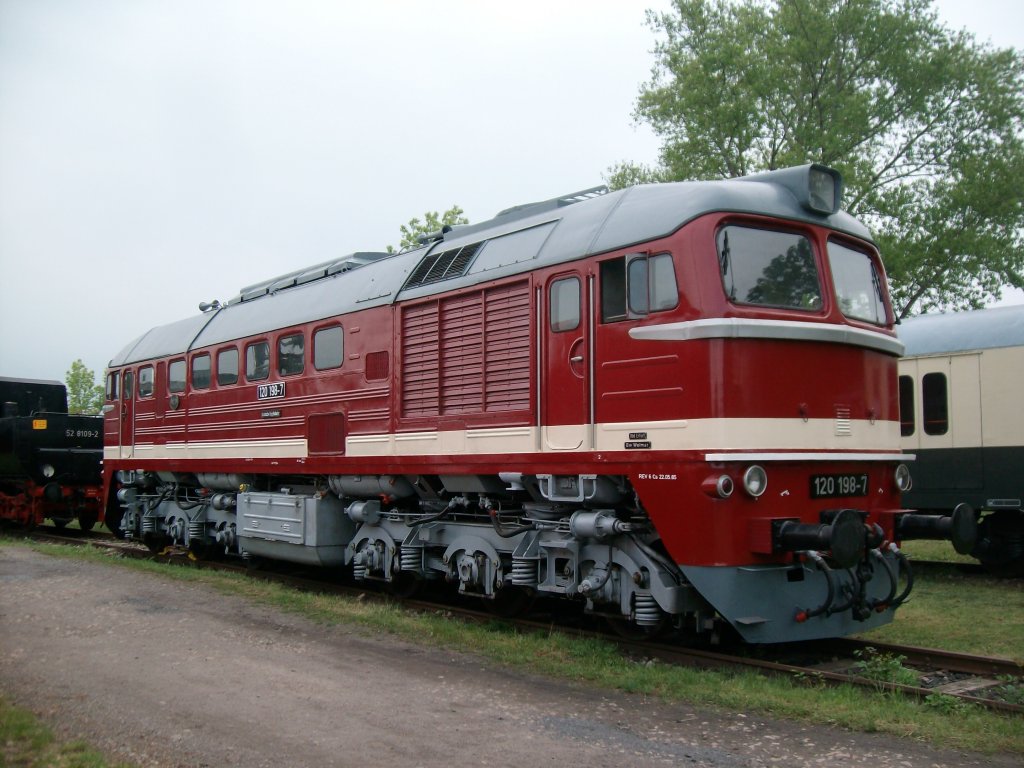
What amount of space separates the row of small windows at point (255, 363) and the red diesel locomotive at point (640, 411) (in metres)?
0.19

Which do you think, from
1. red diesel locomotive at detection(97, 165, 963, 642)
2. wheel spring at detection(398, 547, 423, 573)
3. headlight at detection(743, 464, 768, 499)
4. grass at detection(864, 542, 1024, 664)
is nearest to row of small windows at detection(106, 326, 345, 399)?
red diesel locomotive at detection(97, 165, 963, 642)

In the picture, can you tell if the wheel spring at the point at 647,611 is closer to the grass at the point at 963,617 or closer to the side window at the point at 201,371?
the grass at the point at 963,617

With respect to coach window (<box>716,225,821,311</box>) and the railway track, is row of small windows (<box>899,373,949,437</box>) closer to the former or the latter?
the railway track

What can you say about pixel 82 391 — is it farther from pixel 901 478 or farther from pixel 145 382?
pixel 901 478

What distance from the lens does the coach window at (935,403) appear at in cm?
1373

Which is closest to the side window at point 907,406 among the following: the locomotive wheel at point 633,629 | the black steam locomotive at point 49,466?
the locomotive wheel at point 633,629

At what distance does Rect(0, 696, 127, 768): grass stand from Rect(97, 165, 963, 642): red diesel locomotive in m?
4.12

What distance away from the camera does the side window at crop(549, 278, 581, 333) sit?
8422mm

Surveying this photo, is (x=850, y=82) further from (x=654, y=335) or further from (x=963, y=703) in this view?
(x=963, y=703)

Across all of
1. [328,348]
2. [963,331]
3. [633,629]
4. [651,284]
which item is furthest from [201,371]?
[963,331]

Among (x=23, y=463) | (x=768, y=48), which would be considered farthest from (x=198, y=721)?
(x=768, y=48)

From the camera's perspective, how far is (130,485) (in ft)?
→ 57.6

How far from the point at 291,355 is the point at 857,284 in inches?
289

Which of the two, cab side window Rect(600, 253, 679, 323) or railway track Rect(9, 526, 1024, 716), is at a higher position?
cab side window Rect(600, 253, 679, 323)
